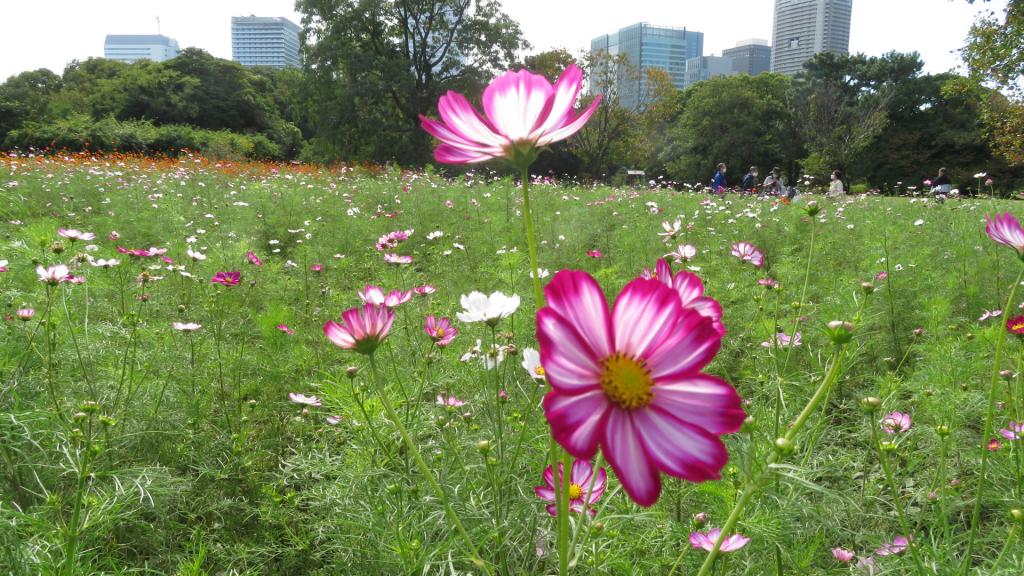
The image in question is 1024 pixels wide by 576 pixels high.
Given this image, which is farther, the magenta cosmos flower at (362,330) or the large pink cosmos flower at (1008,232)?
the large pink cosmos flower at (1008,232)

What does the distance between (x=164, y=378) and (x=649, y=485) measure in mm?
1887

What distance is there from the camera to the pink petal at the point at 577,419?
36 cm

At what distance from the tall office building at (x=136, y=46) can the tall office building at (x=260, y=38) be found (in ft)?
106

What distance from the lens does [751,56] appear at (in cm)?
12294

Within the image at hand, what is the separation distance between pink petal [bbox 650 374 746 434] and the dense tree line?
13.4 m

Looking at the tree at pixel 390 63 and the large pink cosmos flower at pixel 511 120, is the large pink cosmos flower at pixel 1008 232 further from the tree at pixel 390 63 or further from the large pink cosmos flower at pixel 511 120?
the tree at pixel 390 63

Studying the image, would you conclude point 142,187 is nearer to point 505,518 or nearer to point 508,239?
point 508,239

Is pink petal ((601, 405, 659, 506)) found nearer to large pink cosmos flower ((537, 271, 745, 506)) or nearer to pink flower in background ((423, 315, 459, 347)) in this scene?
large pink cosmos flower ((537, 271, 745, 506))

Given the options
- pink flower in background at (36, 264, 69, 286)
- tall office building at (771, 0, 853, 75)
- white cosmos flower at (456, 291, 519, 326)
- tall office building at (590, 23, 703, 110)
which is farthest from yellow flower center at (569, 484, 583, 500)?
tall office building at (771, 0, 853, 75)

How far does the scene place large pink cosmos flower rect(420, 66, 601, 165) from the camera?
47 cm

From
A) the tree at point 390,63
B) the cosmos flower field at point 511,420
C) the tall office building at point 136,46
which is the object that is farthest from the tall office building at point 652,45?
the tall office building at point 136,46

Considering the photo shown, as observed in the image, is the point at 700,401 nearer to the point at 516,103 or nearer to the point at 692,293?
the point at 692,293

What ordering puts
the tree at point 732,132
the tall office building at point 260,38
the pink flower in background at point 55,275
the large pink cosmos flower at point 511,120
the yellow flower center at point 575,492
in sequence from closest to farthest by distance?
the large pink cosmos flower at point 511,120, the yellow flower center at point 575,492, the pink flower in background at point 55,275, the tree at point 732,132, the tall office building at point 260,38

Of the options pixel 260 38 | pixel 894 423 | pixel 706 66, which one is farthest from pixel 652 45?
pixel 894 423
